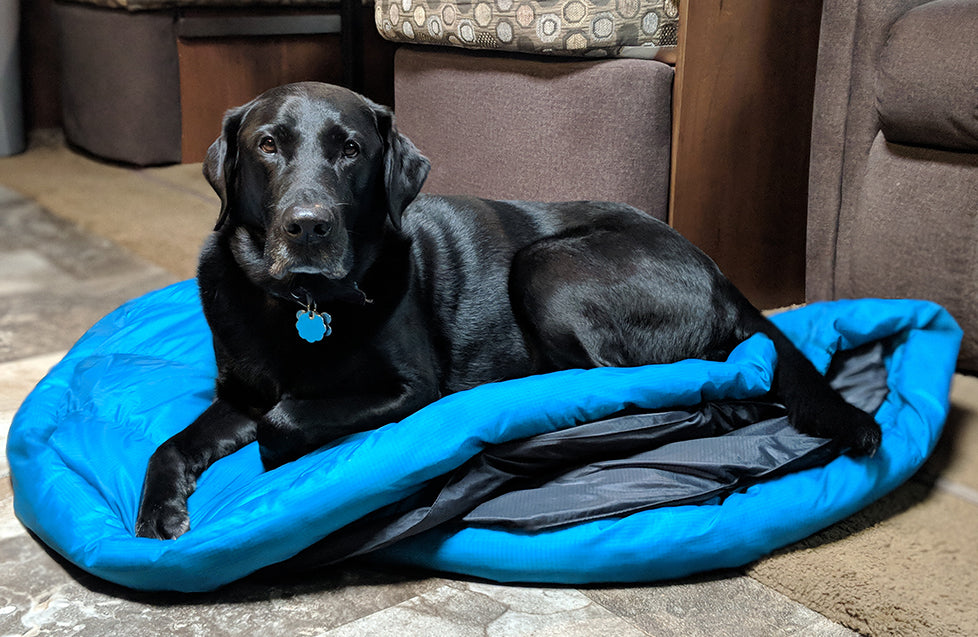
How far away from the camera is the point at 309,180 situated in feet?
4.71

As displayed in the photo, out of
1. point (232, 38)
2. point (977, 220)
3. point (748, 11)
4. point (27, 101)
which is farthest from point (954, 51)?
point (27, 101)

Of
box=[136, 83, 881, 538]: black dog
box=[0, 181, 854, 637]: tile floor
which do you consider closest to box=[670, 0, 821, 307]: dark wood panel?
box=[136, 83, 881, 538]: black dog

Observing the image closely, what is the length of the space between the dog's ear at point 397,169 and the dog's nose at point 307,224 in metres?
0.20

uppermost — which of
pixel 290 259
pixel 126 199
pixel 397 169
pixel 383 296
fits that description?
pixel 397 169

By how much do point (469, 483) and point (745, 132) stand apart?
1.32 meters

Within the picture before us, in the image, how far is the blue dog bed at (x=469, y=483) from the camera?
4.20ft

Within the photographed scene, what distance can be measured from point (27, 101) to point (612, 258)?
3.96m

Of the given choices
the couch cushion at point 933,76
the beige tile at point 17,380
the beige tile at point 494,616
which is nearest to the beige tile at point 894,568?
the beige tile at point 494,616

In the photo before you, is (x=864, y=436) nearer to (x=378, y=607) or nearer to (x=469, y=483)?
(x=469, y=483)

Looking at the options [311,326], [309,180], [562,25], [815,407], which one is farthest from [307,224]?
[562,25]

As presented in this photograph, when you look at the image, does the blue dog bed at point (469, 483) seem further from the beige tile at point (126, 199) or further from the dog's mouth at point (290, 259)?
the beige tile at point (126, 199)

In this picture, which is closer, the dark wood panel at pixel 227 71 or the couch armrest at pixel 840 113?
the couch armrest at pixel 840 113

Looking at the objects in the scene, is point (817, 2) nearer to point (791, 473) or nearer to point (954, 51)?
point (954, 51)

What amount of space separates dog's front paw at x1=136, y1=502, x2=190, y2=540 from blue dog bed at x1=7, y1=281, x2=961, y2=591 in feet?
0.06
